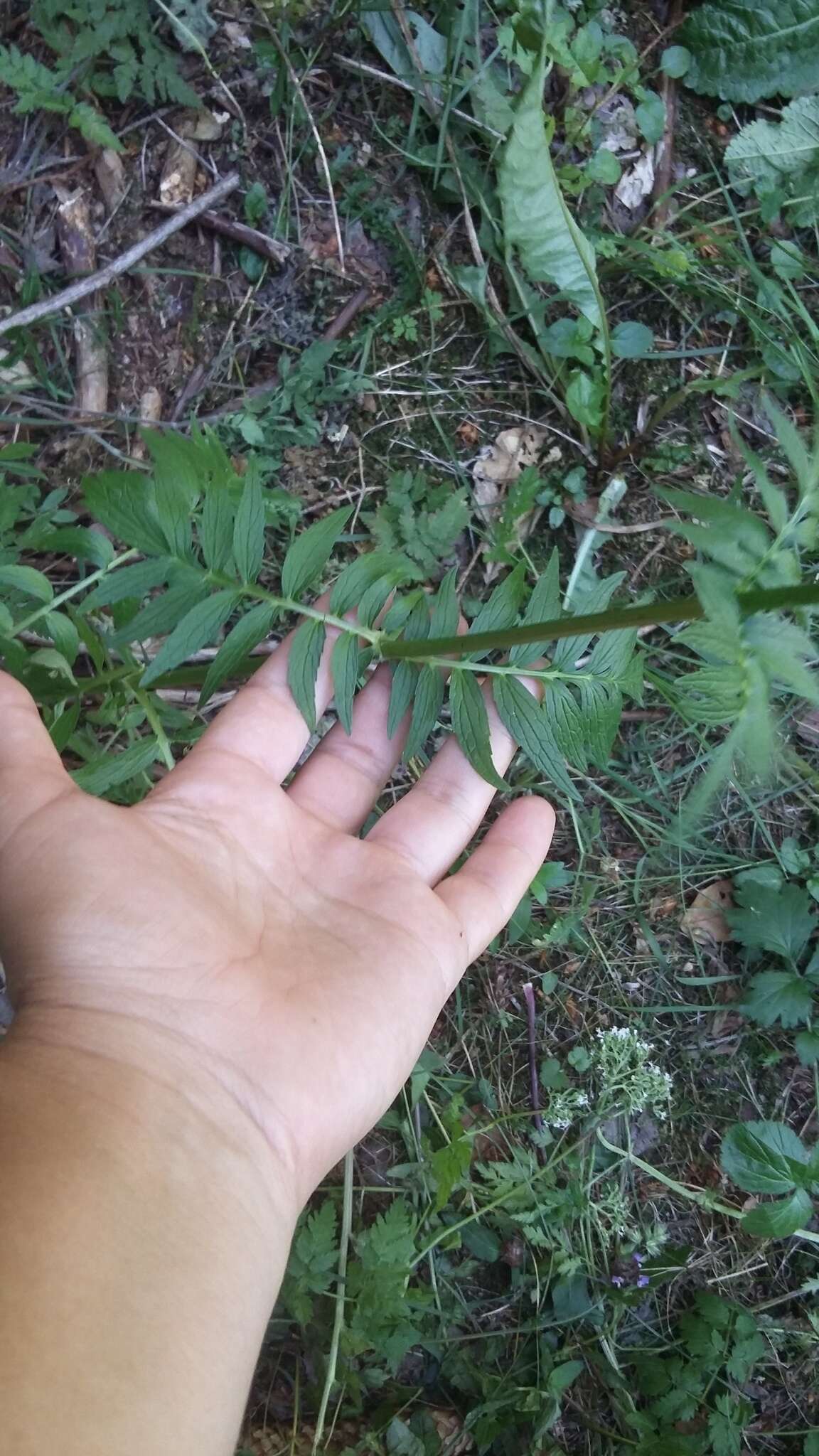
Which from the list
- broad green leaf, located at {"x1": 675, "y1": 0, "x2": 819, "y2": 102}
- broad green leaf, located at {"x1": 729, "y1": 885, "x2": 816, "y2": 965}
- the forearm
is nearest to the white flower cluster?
broad green leaf, located at {"x1": 729, "y1": 885, "x2": 816, "y2": 965}

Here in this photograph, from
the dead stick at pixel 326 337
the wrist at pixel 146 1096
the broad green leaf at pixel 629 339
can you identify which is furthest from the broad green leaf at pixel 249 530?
the broad green leaf at pixel 629 339

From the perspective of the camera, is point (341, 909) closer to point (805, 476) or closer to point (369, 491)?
point (805, 476)

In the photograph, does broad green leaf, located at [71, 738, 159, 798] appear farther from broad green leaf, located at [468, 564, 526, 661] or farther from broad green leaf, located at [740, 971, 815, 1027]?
broad green leaf, located at [740, 971, 815, 1027]

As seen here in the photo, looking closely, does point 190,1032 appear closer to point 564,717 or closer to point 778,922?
point 564,717

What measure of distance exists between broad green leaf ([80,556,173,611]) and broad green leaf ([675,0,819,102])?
112 inches

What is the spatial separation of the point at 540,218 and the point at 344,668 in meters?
1.88

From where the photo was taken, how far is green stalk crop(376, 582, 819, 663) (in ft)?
4.28

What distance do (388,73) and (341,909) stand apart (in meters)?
2.70

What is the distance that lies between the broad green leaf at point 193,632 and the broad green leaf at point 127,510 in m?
0.13

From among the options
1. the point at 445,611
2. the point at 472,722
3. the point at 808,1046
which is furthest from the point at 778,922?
the point at 445,611

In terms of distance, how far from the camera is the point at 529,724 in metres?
1.89

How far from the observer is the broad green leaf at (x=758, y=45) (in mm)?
3205

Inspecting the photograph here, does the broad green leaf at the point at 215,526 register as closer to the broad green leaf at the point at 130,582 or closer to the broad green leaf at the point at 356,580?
the broad green leaf at the point at 130,582

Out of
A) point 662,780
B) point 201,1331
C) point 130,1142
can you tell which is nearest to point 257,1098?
point 130,1142
